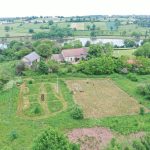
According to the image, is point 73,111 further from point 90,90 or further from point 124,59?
point 124,59

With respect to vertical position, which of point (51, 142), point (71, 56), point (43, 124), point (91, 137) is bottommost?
point (71, 56)

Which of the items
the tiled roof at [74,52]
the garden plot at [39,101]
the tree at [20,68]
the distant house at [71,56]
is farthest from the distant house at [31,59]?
Result: the garden plot at [39,101]

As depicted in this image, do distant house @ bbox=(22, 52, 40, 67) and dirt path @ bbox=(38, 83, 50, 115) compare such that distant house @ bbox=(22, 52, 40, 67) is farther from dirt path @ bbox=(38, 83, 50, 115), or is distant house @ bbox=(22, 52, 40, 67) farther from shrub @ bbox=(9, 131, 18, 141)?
shrub @ bbox=(9, 131, 18, 141)

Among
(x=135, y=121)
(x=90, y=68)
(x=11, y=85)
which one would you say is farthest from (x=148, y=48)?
(x=135, y=121)

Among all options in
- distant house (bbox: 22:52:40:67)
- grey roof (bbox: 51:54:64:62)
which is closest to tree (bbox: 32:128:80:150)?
distant house (bbox: 22:52:40:67)

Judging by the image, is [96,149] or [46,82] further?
[46,82]

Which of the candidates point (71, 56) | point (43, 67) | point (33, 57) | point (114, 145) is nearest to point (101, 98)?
point (43, 67)

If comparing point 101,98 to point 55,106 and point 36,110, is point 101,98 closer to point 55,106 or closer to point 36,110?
point 55,106
